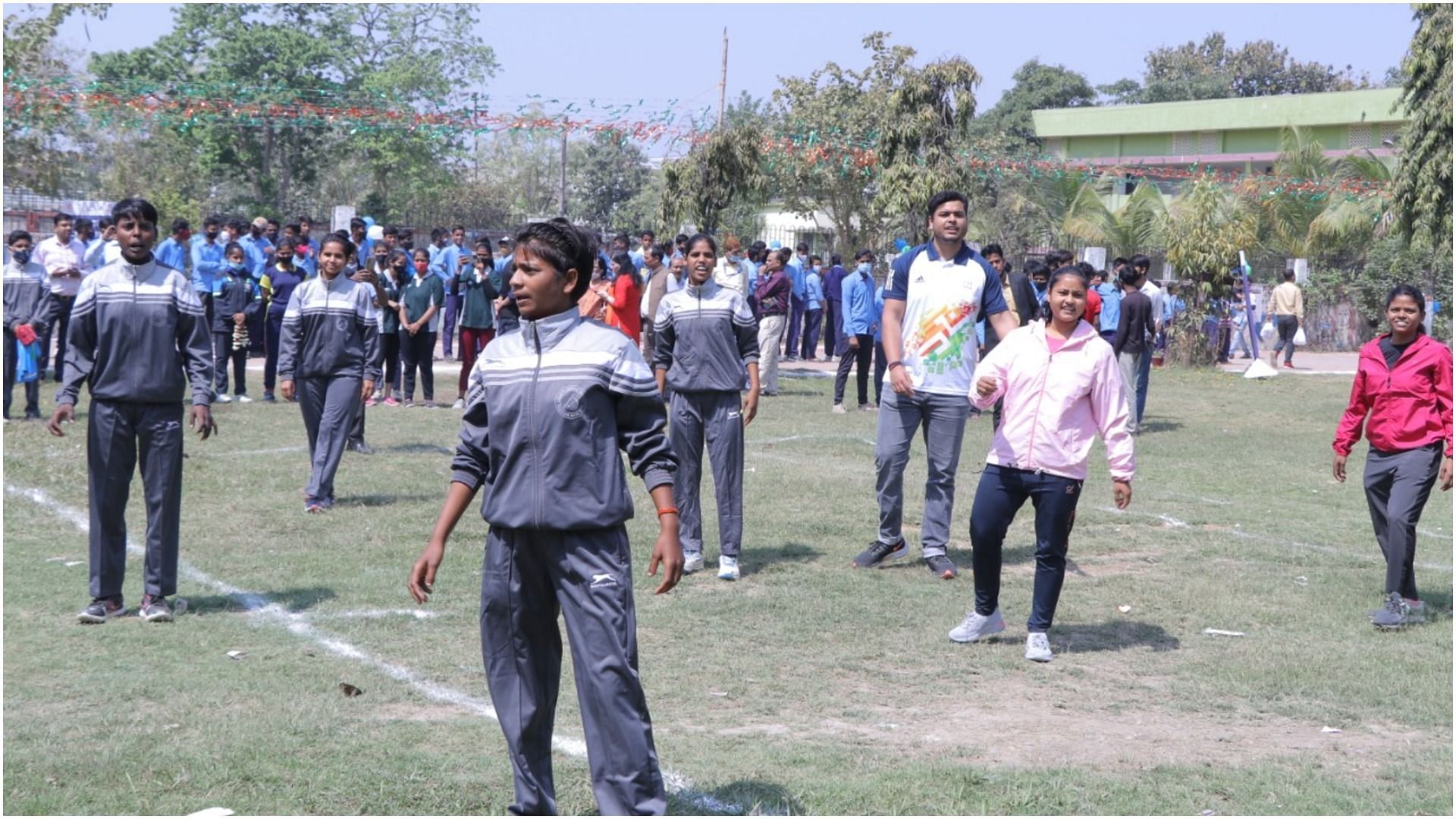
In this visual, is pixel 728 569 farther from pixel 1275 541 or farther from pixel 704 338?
pixel 1275 541

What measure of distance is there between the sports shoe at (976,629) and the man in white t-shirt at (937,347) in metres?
1.47

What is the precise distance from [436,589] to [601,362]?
13.8 ft

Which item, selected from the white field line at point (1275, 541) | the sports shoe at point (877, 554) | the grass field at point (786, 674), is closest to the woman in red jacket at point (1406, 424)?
the grass field at point (786, 674)

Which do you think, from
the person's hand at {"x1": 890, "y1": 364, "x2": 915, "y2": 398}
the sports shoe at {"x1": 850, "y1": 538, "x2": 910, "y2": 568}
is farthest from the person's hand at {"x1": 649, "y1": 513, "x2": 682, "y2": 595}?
the sports shoe at {"x1": 850, "y1": 538, "x2": 910, "y2": 568}

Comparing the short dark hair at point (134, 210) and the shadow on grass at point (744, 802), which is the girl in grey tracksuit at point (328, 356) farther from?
the shadow on grass at point (744, 802)

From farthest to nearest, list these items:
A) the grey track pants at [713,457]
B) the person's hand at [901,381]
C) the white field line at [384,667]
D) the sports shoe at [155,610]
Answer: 1. the grey track pants at [713,457]
2. the person's hand at [901,381]
3. the sports shoe at [155,610]
4. the white field line at [384,667]

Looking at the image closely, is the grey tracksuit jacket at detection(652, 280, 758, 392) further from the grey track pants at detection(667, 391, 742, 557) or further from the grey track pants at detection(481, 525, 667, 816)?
the grey track pants at detection(481, 525, 667, 816)

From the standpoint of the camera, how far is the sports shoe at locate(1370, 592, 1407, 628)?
816 centimetres

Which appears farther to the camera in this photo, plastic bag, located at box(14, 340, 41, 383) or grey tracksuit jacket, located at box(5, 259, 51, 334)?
grey tracksuit jacket, located at box(5, 259, 51, 334)

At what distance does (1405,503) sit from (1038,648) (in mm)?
2574

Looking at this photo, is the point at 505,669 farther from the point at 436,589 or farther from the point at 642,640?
the point at 436,589

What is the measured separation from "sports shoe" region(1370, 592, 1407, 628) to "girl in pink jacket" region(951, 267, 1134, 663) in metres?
1.97

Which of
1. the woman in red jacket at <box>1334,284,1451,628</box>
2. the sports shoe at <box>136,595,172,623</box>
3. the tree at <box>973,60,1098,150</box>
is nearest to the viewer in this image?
the sports shoe at <box>136,595,172,623</box>

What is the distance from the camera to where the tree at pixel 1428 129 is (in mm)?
27141
